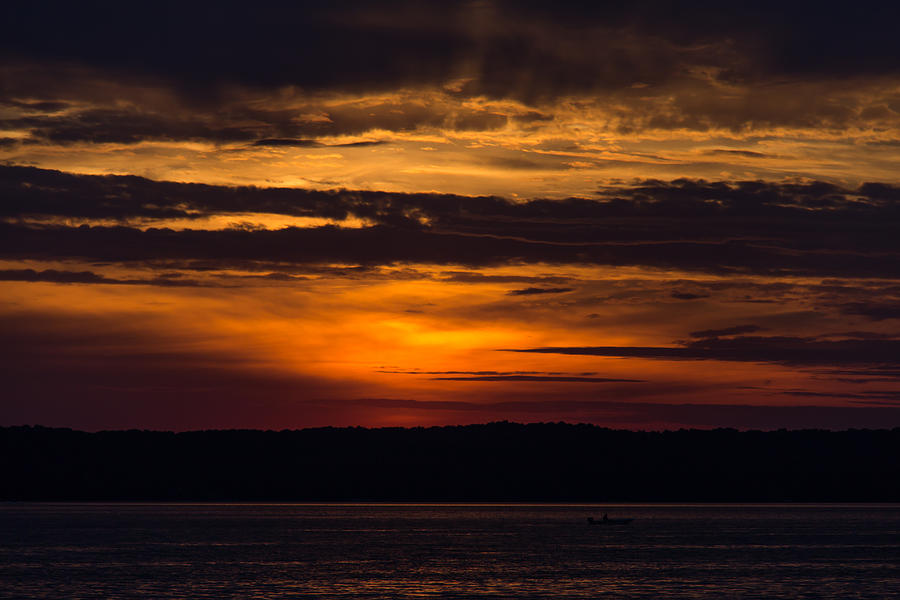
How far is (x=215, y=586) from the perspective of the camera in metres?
111

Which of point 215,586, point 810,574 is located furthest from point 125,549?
point 810,574

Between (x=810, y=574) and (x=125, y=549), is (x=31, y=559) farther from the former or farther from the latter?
(x=810, y=574)

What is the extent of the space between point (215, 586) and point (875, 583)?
64.3 meters

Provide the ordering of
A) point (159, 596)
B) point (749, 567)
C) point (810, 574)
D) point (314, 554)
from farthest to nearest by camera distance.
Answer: point (314, 554)
point (749, 567)
point (810, 574)
point (159, 596)

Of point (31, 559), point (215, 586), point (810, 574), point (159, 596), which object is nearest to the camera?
point (159, 596)

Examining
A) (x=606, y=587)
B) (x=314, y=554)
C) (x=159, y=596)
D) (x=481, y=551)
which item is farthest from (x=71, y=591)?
(x=481, y=551)

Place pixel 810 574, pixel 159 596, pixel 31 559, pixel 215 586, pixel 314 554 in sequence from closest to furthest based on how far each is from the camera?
pixel 159 596
pixel 215 586
pixel 810 574
pixel 31 559
pixel 314 554

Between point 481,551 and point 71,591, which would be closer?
point 71,591

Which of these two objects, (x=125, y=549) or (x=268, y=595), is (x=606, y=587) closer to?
(x=268, y=595)

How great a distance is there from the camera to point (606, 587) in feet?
370

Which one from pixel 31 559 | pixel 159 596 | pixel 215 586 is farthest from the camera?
pixel 31 559

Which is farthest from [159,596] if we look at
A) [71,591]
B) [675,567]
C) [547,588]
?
[675,567]

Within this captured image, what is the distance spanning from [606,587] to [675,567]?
88.8 ft

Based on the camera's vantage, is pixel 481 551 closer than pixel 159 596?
No
